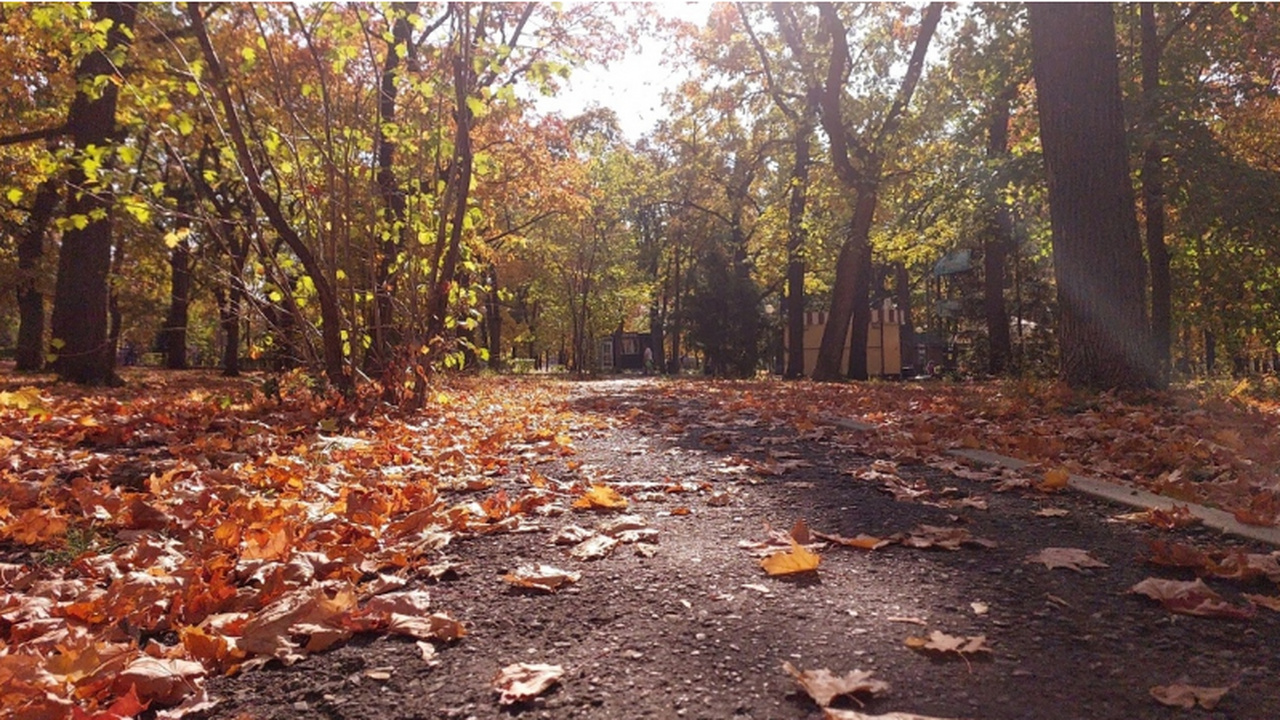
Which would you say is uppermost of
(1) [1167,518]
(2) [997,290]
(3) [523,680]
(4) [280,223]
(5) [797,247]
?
(5) [797,247]

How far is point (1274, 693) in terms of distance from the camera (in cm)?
148

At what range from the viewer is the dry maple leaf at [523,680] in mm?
1533

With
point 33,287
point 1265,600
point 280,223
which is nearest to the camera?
point 1265,600

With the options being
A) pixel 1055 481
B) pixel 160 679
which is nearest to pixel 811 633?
pixel 160 679

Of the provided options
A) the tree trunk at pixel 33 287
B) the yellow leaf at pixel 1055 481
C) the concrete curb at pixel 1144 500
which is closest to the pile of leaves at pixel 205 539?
the yellow leaf at pixel 1055 481

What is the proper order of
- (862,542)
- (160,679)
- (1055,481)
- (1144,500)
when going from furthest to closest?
(1055,481)
(1144,500)
(862,542)
(160,679)

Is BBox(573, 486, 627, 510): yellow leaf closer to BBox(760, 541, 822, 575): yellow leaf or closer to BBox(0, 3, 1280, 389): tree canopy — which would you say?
BBox(760, 541, 822, 575): yellow leaf

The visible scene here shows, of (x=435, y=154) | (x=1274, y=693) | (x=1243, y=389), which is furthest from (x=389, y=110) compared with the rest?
(x=1243, y=389)

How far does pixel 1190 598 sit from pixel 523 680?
1723 mm

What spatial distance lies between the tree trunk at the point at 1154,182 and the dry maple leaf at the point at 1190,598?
796 cm

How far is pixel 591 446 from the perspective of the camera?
211 inches

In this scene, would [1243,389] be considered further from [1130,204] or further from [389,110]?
[389,110]

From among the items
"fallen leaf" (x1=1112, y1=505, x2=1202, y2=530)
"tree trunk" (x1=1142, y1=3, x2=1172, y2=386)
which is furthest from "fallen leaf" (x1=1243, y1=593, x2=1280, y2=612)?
"tree trunk" (x1=1142, y1=3, x2=1172, y2=386)

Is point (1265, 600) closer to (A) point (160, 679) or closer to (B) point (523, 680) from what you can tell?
(B) point (523, 680)
